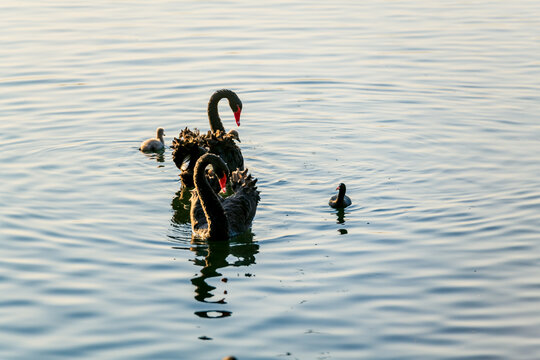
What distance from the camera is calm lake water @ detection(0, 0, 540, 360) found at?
7453mm

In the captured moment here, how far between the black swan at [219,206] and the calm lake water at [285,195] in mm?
240

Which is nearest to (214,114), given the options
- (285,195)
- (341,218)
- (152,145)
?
(152,145)

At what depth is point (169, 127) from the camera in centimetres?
1483

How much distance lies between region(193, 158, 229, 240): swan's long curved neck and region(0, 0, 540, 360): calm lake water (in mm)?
232

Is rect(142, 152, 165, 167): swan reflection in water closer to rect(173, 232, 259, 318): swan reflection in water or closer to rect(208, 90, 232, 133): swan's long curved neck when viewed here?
rect(208, 90, 232, 133): swan's long curved neck

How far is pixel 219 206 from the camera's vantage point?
32.2 feet

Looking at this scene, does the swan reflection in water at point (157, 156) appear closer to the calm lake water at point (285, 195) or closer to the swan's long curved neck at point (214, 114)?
the calm lake water at point (285, 195)

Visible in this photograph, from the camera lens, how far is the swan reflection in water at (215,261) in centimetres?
804

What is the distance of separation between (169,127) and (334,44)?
7.38 m

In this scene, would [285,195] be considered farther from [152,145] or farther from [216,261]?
[152,145]

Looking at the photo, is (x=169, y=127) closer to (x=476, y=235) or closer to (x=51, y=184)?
(x=51, y=184)

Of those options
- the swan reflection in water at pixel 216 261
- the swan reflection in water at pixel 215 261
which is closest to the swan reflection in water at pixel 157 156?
the swan reflection in water at pixel 215 261

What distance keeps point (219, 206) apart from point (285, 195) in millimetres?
1781

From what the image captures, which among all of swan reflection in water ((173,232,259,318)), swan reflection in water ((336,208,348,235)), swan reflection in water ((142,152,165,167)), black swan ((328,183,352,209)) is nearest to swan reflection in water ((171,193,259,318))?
swan reflection in water ((173,232,259,318))
